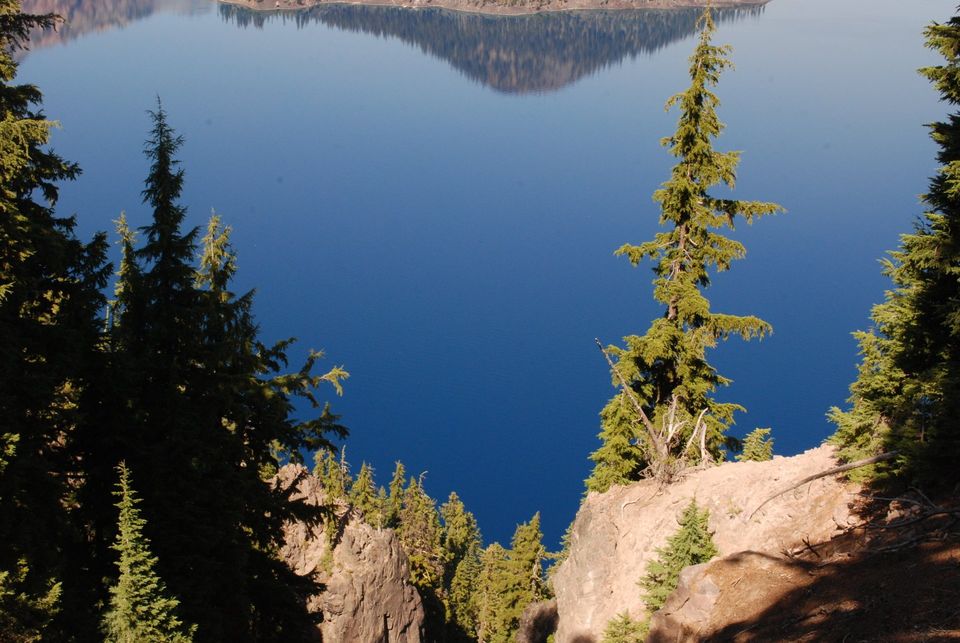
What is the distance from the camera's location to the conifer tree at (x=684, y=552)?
54.2 feet

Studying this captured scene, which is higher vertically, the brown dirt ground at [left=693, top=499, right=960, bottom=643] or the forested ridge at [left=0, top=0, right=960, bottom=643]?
the forested ridge at [left=0, top=0, right=960, bottom=643]

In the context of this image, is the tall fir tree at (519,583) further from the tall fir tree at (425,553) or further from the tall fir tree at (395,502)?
the tall fir tree at (395,502)

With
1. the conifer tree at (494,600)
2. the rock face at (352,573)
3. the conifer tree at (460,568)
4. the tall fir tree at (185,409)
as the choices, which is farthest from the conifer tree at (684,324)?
the conifer tree at (460,568)

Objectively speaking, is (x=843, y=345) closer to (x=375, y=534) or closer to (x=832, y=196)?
(x=832, y=196)

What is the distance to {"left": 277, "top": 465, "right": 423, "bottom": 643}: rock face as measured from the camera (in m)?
26.9

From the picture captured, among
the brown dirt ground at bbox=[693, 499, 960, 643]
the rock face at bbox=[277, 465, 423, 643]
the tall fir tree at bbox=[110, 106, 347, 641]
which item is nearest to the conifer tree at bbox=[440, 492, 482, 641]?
the rock face at bbox=[277, 465, 423, 643]

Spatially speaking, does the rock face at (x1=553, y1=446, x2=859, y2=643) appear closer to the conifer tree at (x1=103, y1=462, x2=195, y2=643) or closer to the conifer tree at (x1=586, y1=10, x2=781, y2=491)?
the conifer tree at (x1=586, y1=10, x2=781, y2=491)

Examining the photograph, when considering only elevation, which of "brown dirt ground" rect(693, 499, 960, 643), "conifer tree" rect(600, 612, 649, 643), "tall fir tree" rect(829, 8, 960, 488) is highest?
"tall fir tree" rect(829, 8, 960, 488)

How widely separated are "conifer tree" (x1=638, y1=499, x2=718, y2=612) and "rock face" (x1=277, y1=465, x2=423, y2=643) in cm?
1274

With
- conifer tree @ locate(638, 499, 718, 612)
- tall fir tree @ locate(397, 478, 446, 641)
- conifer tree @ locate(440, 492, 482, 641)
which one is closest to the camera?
conifer tree @ locate(638, 499, 718, 612)

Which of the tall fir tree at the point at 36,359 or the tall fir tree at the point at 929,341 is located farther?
the tall fir tree at the point at 929,341

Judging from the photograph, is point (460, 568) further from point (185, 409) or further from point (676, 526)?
point (185, 409)

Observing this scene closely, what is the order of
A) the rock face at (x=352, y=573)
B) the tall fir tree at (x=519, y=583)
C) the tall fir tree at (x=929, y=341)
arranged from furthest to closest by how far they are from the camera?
the tall fir tree at (x=519, y=583), the rock face at (x=352, y=573), the tall fir tree at (x=929, y=341)

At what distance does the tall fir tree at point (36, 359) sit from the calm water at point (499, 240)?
210 feet
